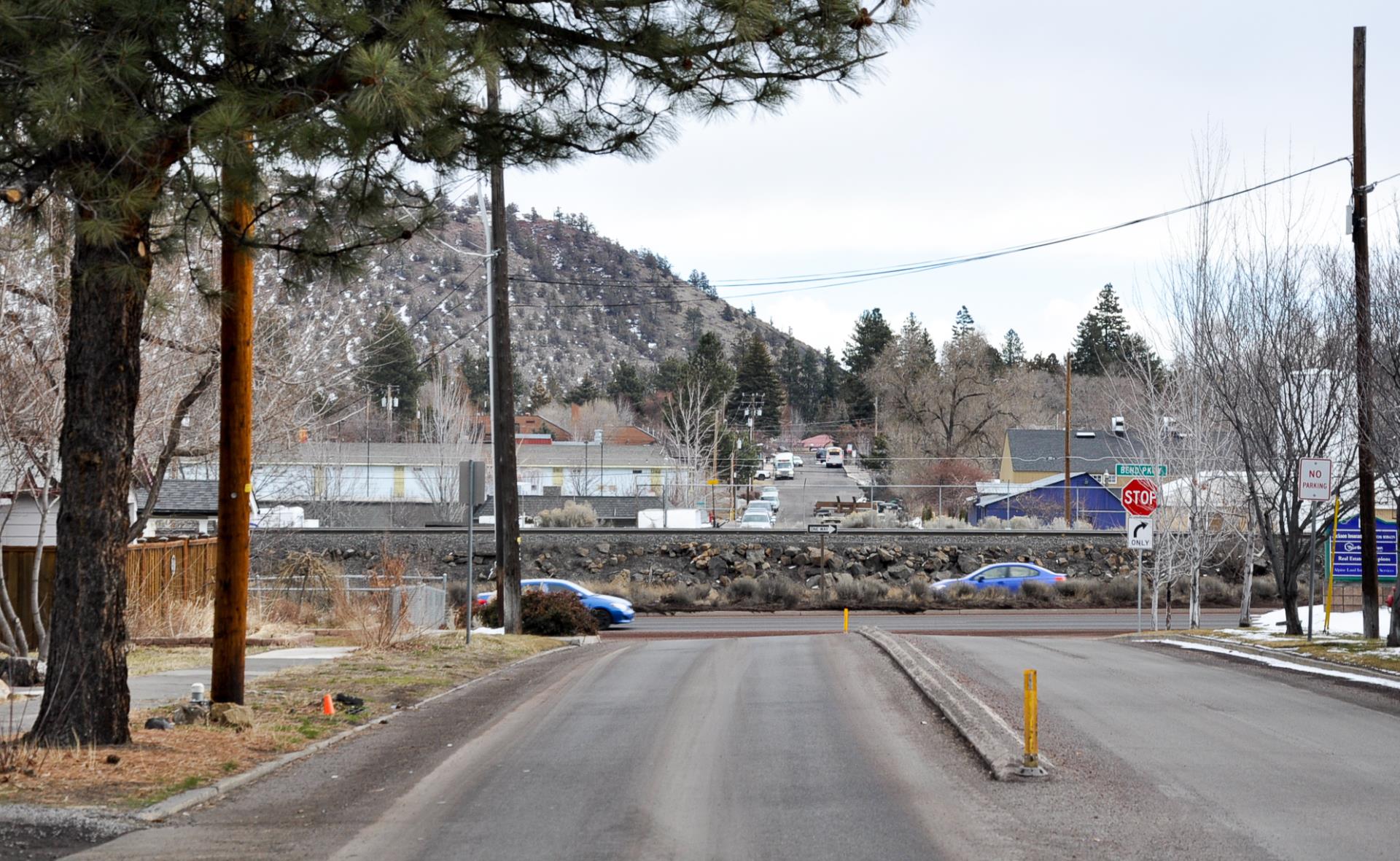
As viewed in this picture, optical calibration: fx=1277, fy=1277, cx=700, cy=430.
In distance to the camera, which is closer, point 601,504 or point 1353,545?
point 1353,545

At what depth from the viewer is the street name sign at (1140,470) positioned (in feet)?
95.4

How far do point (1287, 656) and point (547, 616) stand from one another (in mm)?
13965

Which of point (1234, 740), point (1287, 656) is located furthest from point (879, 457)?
point (1234, 740)

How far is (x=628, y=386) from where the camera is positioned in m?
131

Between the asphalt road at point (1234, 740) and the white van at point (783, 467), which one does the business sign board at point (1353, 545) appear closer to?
the asphalt road at point (1234, 740)

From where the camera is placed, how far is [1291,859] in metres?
6.80

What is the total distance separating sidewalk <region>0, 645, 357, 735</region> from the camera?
10977mm

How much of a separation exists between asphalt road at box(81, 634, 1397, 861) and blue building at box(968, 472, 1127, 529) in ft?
142

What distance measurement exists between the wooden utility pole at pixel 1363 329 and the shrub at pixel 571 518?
119ft

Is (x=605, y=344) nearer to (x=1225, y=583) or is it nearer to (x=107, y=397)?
(x=1225, y=583)

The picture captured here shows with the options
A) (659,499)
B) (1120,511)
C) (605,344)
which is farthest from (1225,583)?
(605,344)

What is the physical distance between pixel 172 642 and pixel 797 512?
186 feet

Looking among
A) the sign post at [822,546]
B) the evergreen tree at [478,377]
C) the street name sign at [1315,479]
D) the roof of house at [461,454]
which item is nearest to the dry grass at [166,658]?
the street name sign at [1315,479]

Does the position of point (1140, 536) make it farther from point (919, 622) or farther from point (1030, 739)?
point (1030, 739)
